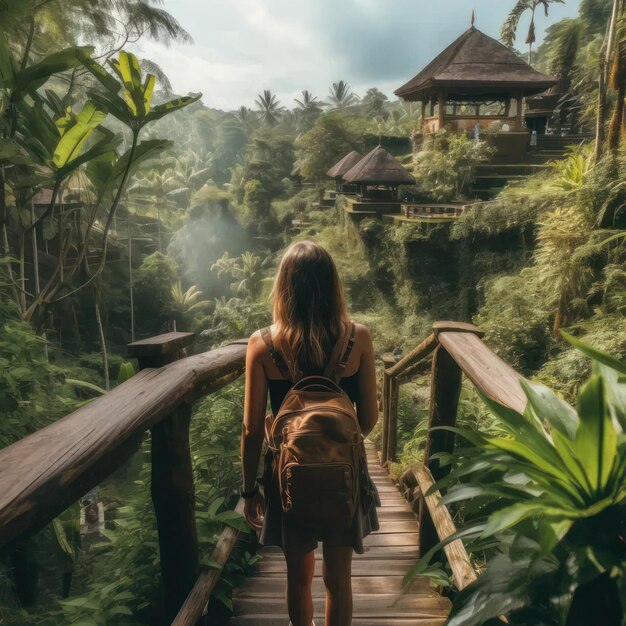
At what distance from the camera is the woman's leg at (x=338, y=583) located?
5.61 feet

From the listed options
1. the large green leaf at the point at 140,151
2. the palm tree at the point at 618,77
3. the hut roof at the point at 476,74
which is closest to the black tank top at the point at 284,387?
the large green leaf at the point at 140,151

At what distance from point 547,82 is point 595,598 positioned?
2066 centimetres

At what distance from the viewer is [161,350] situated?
1.77 m

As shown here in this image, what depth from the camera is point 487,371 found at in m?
1.69

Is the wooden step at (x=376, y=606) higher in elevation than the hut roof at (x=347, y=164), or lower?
lower

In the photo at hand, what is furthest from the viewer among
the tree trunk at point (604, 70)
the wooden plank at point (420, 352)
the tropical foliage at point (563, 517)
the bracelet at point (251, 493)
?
the tree trunk at point (604, 70)

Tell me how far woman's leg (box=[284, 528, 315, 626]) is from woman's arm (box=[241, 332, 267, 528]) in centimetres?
21

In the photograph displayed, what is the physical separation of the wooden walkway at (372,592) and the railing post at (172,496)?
58 cm

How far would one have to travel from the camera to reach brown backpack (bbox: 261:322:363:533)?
57.9 inches

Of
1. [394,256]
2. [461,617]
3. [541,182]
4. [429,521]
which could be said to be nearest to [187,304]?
[394,256]

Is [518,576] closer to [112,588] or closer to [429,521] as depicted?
[112,588]

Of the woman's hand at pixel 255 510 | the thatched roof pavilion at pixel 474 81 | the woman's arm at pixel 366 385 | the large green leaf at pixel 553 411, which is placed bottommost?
the woman's hand at pixel 255 510

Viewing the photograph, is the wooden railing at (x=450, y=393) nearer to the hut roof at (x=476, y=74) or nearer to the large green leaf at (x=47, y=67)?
the large green leaf at (x=47, y=67)

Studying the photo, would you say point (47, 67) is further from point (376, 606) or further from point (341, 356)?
point (376, 606)
